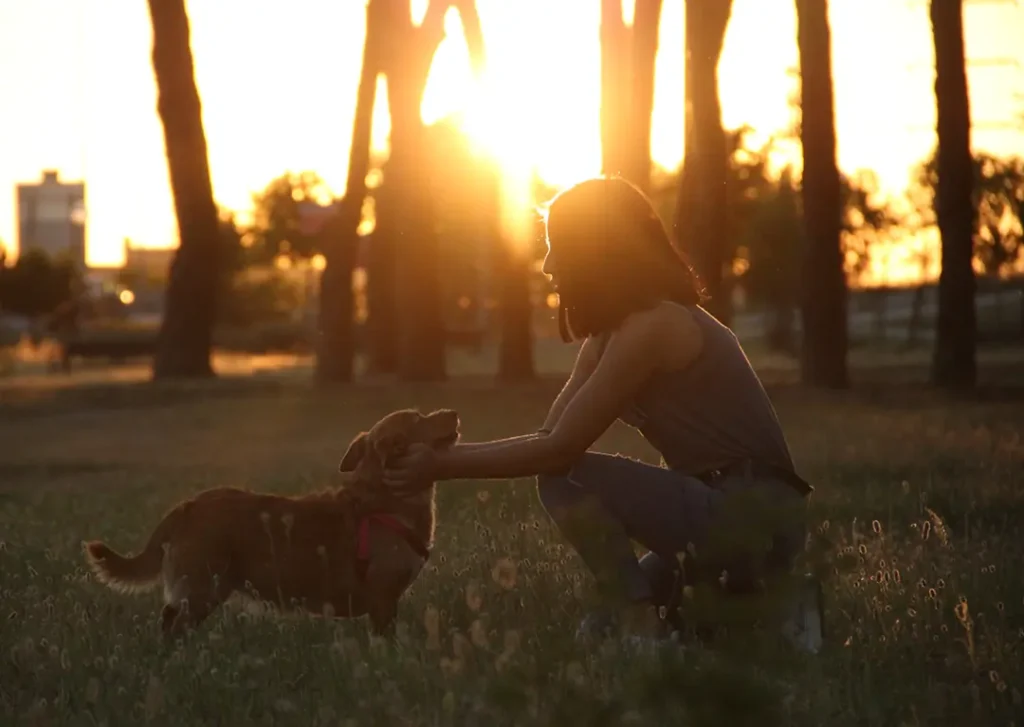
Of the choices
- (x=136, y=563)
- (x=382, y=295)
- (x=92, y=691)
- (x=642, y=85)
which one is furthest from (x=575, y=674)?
(x=382, y=295)

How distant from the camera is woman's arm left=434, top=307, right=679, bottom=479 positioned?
6379mm

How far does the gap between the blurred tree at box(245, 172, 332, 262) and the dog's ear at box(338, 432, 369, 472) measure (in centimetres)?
10596

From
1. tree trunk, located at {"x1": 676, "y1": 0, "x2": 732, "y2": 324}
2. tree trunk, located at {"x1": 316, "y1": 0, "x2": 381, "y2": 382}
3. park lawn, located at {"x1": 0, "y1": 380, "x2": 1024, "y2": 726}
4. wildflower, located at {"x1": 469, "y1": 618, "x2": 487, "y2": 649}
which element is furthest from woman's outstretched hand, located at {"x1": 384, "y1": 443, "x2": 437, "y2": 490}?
tree trunk, located at {"x1": 316, "y1": 0, "x2": 381, "y2": 382}

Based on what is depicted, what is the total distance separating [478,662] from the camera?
6117 mm

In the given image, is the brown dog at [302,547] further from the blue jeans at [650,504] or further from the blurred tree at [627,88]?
the blurred tree at [627,88]

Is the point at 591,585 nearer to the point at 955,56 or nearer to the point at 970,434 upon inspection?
the point at 970,434

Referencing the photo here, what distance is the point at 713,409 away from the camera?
6.57 m

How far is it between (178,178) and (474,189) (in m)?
35.6

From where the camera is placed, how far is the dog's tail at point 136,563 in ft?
23.6

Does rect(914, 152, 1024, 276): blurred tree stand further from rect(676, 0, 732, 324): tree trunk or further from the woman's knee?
the woman's knee

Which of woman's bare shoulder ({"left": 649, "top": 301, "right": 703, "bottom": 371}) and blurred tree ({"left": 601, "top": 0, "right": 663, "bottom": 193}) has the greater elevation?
blurred tree ({"left": 601, "top": 0, "right": 663, "bottom": 193})

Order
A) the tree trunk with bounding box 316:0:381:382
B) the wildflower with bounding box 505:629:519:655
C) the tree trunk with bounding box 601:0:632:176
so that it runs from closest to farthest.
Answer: the wildflower with bounding box 505:629:519:655 → the tree trunk with bounding box 601:0:632:176 → the tree trunk with bounding box 316:0:381:382

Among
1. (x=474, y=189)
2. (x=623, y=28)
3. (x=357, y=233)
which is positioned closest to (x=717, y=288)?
(x=623, y=28)

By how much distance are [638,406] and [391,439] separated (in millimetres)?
963
